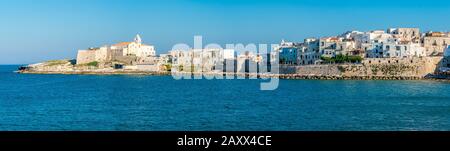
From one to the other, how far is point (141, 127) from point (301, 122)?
2461 mm

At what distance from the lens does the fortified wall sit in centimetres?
2425

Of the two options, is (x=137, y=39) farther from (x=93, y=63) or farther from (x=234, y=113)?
(x=234, y=113)

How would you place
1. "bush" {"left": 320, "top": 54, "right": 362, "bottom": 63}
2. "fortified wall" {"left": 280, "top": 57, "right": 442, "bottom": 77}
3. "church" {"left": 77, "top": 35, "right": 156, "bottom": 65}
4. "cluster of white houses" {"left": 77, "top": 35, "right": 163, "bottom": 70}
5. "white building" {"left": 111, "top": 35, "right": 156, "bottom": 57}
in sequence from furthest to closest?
"white building" {"left": 111, "top": 35, "right": 156, "bottom": 57}, "church" {"left": 77, "top": 35, "right": 156, "bottom": 65}, "cluster of white houses" {"left": 77, "top": 35, "right": 163, "bottom": 70}, "bush" {"left": 320, "top": 54, "right": 362, "bottom": 63}, "fortified wall" {"left": 280, "top": 57, "right": 442, "bottom": 77}

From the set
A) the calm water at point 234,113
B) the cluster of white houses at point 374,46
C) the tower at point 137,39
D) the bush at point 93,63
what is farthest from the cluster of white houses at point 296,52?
the calm water at point 234,113

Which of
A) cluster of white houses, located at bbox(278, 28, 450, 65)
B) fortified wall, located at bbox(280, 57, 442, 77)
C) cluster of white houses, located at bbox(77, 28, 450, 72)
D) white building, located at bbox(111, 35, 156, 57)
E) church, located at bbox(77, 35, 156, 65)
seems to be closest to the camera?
fortified wall, located at bbox(280, 57, 442, 77)

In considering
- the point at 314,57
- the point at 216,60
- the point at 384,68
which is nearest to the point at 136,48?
the point at 216,60

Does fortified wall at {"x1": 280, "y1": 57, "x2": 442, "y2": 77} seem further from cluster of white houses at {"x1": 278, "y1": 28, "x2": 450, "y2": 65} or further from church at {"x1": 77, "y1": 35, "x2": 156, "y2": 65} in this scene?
church at {"x1": 77, "y1": 35, "x2": 156, "y2": 65}

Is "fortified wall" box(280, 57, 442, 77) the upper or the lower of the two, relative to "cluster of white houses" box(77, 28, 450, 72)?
lower

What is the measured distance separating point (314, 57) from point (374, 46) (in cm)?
311

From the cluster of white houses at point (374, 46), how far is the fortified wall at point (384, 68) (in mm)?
624

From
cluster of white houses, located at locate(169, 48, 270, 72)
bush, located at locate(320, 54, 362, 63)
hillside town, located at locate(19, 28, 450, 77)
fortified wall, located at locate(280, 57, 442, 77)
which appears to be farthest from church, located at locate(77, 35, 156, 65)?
fortified wall, located at locate(280, 57, 442, 77)

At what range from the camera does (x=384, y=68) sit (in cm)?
2477
